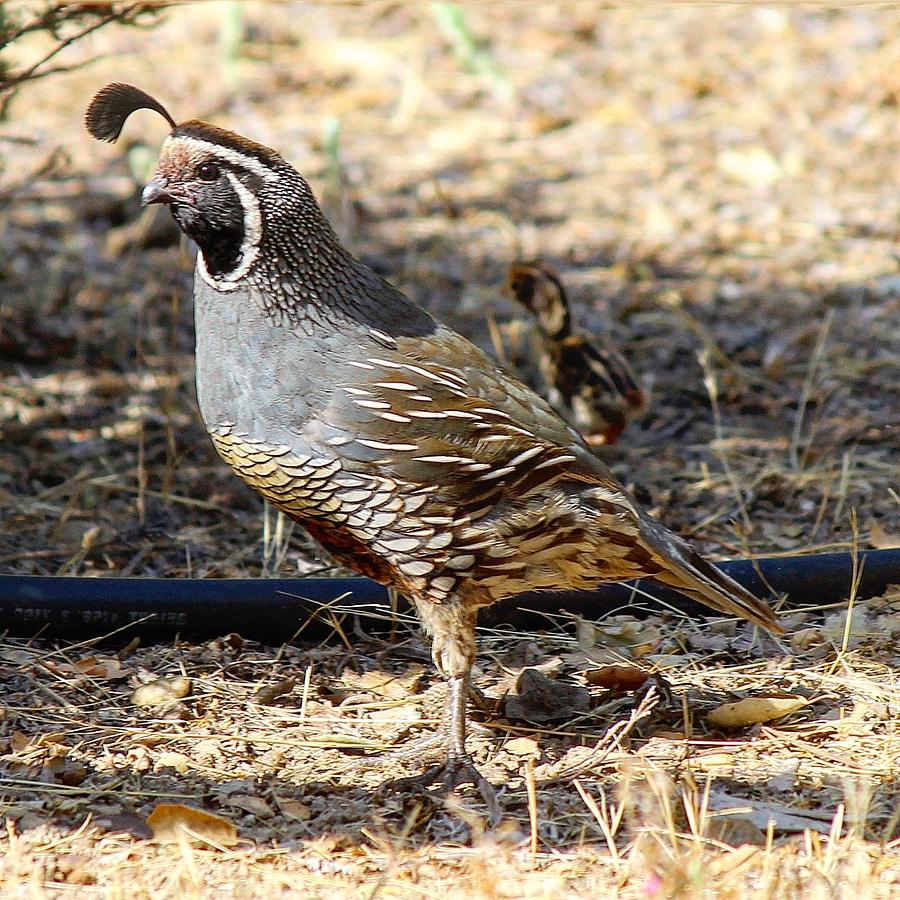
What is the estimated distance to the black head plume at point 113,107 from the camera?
12.7ft

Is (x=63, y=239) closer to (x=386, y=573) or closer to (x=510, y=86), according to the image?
(x=510, y=86)

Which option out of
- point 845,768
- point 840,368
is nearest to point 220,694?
point 845,768

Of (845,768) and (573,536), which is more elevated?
(573,536)

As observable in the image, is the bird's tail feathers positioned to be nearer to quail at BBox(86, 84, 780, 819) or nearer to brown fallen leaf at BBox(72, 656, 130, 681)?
quail at BBox(86, 84, 780, 819)

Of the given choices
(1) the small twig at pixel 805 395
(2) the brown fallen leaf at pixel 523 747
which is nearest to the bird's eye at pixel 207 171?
(2) the brown fallen leaf at pixel 523 747

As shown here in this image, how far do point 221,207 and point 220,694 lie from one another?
55.7 inches

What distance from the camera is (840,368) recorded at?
20.3 ft

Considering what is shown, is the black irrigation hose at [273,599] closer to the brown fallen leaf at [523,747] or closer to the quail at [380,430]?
the quail at [380,430]

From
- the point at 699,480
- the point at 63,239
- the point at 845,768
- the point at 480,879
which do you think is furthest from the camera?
the point at 63,239

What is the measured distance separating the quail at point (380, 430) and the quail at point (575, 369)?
1.77m

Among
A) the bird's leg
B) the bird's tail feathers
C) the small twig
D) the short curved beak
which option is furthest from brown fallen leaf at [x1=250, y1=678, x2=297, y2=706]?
the small twig

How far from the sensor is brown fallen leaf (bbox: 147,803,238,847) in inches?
130

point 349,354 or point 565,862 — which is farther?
point 349,354

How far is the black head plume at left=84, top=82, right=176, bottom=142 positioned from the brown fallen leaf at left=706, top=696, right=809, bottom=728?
7.34ft
